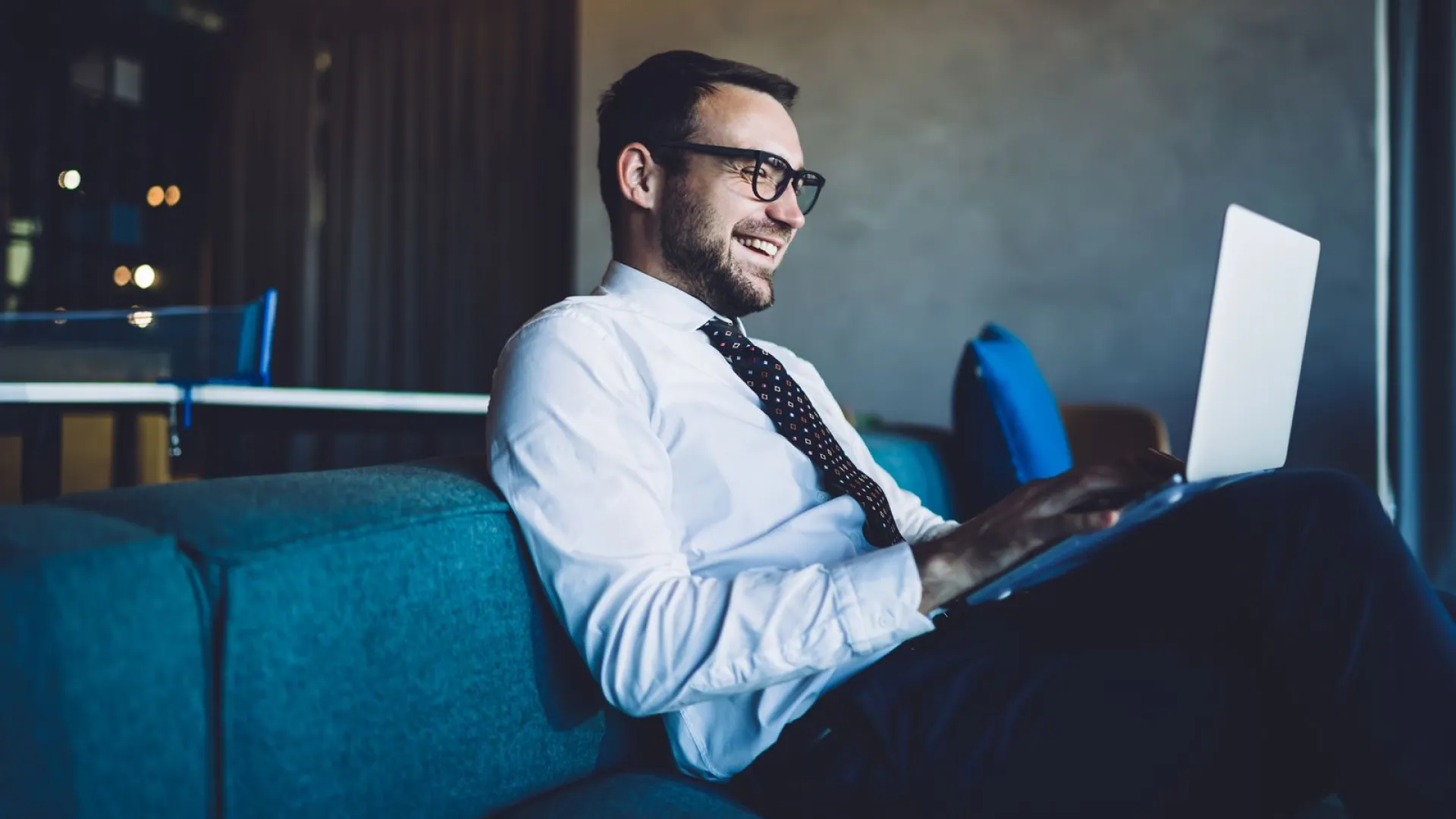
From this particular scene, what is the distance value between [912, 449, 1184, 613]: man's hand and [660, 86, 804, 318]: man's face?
499mm

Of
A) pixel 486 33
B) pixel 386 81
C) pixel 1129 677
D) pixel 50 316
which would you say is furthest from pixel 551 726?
pixel 386 81

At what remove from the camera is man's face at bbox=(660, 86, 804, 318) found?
127 cm

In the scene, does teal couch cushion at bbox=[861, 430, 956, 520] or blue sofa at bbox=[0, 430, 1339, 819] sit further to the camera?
teal couch cushion at bbox=[861, 430, 956, 520]

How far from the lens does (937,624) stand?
1.11 m

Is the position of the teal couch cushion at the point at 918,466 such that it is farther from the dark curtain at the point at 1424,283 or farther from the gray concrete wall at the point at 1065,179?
the dark curtain at the point at 1424,283

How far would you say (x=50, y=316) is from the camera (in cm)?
251

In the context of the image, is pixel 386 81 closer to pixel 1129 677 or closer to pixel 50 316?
pixel 50 316

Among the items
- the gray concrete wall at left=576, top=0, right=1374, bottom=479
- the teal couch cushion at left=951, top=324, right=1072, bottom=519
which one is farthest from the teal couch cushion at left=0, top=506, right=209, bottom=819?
the gray concrete wall at left=576, top=0, right=1374, bottom=479

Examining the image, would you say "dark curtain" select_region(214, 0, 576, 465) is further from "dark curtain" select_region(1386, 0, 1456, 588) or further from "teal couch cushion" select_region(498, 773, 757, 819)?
"teal couch cushion" select_region(498, 773, 757, 819)

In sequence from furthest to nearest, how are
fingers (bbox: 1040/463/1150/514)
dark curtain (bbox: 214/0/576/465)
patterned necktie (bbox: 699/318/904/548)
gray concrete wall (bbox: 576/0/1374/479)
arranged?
dark curtain (bbox: 214/0/576/465) → gray concrete wall (bbox: 576/0/1374/479) → patterned necktie (bbox: 699/318/904/548) → fingers (bbox: 1040/463/1150/514)

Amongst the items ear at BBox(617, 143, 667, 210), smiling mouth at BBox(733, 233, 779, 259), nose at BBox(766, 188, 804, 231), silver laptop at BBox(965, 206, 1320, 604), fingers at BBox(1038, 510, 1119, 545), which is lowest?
fingers at BBox(1038, 510, 1119, 545)

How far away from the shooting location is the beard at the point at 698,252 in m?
1.26

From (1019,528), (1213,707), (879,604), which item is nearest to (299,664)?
(879,604)

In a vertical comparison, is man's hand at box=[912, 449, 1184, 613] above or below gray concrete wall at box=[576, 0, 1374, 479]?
below
